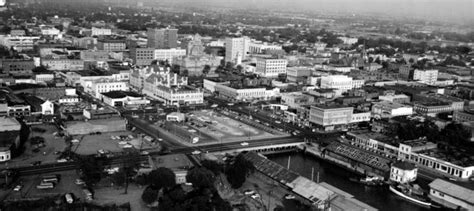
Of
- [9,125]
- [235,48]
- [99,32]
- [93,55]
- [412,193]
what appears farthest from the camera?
[99,32]

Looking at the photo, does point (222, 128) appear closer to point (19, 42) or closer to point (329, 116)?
point (329, 116)

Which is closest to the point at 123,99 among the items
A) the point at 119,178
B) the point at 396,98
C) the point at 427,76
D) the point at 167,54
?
the point at 119,178

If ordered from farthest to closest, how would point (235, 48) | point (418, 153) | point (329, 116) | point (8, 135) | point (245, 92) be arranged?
point (235, 48) < point (245, 92) < point (329, 116) < point (418, 153) < point (8, 135)

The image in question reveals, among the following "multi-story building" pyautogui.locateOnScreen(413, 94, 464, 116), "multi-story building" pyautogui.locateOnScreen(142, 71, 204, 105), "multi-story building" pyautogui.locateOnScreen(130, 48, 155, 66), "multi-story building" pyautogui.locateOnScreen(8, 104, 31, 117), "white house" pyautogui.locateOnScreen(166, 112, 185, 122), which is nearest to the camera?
"multi-story building" pyautogui.locateOnScreen(8, 104, 31, 117)

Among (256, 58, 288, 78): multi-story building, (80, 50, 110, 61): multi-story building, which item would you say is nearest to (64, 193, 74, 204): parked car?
(256, 58, 288, 78): multi-story building

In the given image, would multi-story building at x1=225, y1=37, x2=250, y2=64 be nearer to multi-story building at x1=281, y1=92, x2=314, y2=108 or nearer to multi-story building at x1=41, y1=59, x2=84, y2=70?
multi-story building at x1=41, y1=59, x2=84, y2=70

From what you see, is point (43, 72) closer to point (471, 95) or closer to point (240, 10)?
point (471, 95)
